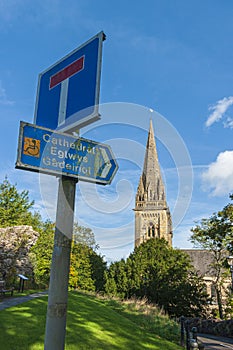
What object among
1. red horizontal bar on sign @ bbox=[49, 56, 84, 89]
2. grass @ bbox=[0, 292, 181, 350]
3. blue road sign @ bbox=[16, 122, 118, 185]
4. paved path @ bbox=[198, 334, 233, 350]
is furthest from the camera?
paved path @ bbox=[198, 334, 233, 350]

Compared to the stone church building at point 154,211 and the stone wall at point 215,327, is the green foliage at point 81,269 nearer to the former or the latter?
the stone wall at point 215,327

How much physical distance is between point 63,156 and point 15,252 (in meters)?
20.8

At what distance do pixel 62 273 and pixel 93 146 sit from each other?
3.58 ft

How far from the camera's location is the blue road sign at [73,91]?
2498 millimetres

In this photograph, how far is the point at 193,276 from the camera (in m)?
35.2

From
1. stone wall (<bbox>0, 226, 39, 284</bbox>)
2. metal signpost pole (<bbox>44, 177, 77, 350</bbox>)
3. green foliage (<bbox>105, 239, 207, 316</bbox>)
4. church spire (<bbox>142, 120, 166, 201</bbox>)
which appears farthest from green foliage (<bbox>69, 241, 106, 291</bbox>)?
church spire (<bbox>142, 120, 166, 201</bbox>)

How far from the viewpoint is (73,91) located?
8.59ft

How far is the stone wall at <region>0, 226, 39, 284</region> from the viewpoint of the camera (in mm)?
Answer: 20322

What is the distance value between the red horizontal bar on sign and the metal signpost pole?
88 cm

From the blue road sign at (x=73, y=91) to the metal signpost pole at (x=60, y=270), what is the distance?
519 mm

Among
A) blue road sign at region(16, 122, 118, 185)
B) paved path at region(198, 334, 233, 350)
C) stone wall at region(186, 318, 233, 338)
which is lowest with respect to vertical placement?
stone wall at region(186, 318, 233, 338)

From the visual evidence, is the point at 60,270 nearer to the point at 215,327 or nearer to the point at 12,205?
the point at 215,327

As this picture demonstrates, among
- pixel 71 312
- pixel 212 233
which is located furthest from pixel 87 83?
pixel 212 233

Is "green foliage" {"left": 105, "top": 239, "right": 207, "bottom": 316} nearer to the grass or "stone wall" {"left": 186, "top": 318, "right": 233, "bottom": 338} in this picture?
"stone wall" {"left": 186, "top": 318, "right": 233, "bottom": 338}
